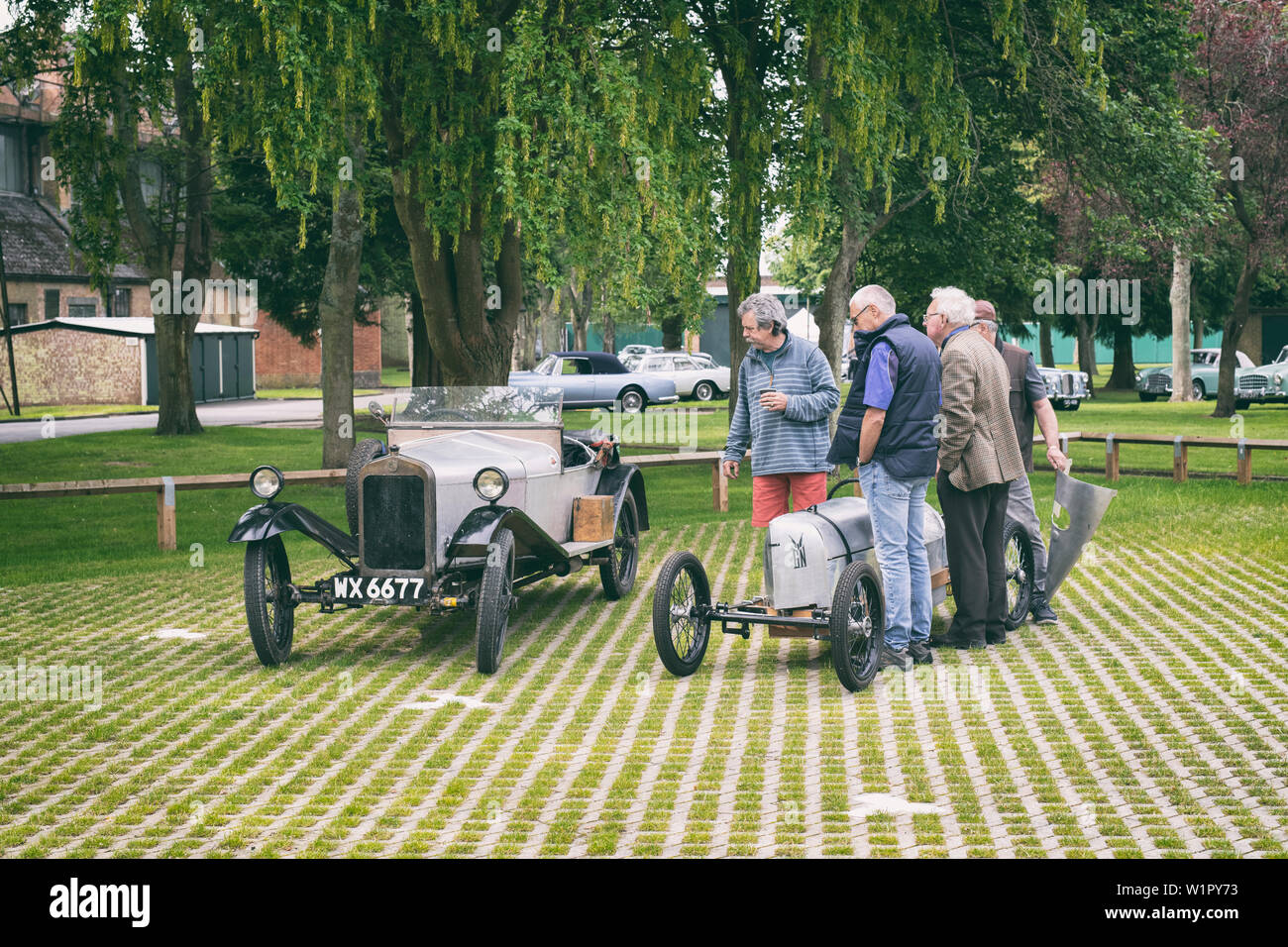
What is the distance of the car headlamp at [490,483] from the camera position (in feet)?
28.6

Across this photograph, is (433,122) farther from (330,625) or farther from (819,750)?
(819,750)

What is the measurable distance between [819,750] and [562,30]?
386 inches

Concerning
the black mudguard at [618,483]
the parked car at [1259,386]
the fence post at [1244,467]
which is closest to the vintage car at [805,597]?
the black mudguard at [618,483]

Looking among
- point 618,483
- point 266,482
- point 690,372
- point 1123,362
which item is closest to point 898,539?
point 618,483

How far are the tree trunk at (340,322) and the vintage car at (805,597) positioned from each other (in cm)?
1269

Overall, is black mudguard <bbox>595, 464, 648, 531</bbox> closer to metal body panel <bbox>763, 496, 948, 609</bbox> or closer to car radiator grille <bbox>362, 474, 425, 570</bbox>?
car radiator grille <bbox>362, 474, 425, 570</bbox>

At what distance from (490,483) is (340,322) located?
12395mm

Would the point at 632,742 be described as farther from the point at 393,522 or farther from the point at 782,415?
the point at 393,522

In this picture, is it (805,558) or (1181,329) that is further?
(1181,329)

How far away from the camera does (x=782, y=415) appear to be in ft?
27.6

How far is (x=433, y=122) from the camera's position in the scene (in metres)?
14.3

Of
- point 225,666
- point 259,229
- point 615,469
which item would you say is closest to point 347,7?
point 615,469

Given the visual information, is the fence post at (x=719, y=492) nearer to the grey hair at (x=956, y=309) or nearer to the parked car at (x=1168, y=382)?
the grey hair at (x=956, y=309)

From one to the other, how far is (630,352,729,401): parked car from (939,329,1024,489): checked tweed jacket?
110 ft
